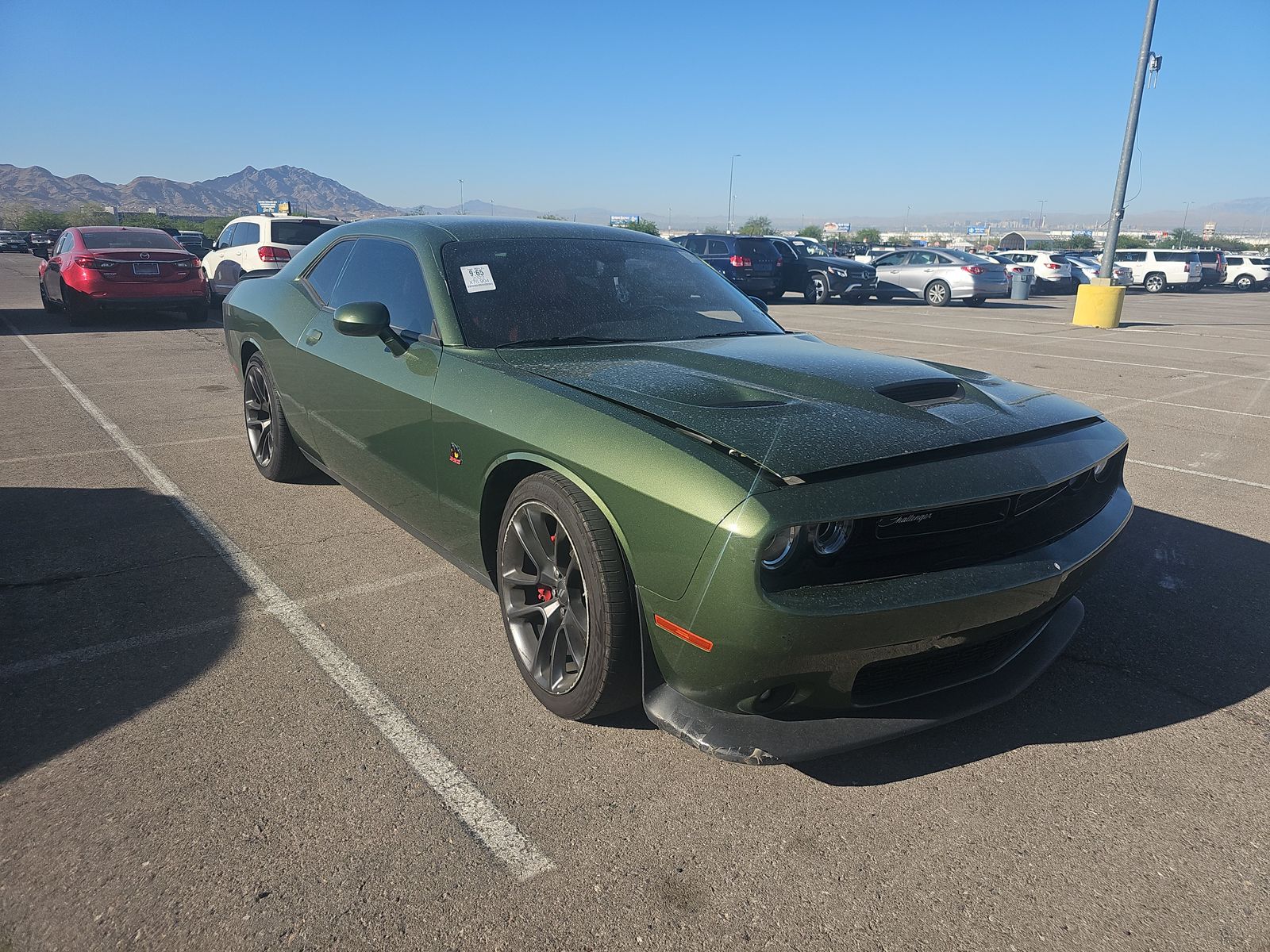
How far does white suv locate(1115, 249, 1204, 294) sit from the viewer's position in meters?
31.2

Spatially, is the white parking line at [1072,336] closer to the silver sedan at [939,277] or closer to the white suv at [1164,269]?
the silver sedan at [939,277]

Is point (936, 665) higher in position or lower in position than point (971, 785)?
higher

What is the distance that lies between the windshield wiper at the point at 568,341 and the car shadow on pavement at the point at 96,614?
1.53 m

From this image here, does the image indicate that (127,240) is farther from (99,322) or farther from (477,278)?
(477,278)

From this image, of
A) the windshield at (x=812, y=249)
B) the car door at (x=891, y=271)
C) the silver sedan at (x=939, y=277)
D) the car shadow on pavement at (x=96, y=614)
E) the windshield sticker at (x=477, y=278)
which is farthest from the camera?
the car door at (x=891, y=271)

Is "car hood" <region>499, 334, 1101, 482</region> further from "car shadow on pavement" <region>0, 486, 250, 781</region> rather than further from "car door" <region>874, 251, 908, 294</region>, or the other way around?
"car door" <region>874, 251, 908, 294</region>

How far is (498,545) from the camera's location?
9.68 ft

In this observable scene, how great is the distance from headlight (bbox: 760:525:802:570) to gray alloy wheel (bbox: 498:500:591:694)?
61cm

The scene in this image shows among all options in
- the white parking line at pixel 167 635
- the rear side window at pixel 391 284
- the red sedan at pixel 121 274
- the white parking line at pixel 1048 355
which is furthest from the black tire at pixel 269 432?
the white parking line at pixel 1048 355

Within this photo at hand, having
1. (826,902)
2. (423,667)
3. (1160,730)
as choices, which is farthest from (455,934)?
(1160,730)

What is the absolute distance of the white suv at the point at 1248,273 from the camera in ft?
117

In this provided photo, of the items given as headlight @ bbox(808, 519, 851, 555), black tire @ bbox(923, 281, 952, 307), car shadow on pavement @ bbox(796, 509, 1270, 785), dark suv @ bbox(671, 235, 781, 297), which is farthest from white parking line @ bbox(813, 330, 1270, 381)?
headlight @ bbox(808, 519, 851, 555)

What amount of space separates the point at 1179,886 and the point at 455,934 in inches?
66.5

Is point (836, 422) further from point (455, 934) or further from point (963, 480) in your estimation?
point (455, 934)
